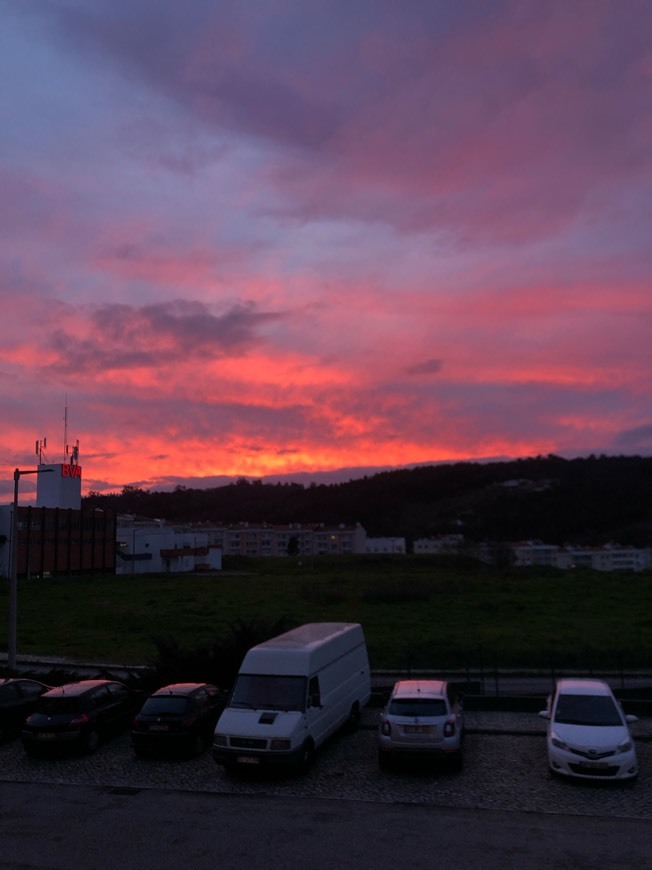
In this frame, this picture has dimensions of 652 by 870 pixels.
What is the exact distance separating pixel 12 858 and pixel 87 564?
81070mm

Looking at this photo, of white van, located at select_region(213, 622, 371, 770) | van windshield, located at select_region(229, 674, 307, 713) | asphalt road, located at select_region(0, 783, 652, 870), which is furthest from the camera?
van windshield, located at select_region(229, 674, 307, 713)

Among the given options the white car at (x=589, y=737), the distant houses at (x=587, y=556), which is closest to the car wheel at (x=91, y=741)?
the white car at (x=589, y=737)

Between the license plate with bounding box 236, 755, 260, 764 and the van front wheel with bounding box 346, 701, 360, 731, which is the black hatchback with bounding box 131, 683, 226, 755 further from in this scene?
the van front wheel with bounding box 346, 701, 360, 731

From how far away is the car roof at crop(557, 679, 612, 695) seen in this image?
16797 mm

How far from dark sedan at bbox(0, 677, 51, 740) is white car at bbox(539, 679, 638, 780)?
12561mm

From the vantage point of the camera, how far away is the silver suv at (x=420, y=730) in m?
15.7

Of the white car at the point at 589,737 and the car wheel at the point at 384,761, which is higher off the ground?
the white car at the point at 589,737

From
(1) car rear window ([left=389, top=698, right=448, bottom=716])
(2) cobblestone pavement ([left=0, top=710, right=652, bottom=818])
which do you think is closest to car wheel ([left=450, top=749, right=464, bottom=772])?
(2) cobblestone pavement ([left=0, top=710, right=652, bottom=818])

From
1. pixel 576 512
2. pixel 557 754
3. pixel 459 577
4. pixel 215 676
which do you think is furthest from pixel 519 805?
pixel 576 512

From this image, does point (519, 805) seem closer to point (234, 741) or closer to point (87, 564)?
point (234, 741)

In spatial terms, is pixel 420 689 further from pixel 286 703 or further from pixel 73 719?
pixel 73 719

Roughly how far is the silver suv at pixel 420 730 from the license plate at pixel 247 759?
8.64 ft

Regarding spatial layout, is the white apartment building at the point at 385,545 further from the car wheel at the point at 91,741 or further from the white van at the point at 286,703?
the car wheel at the point at 91,741

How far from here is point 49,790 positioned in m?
15.3
